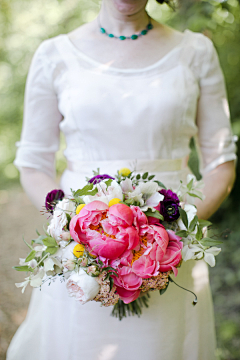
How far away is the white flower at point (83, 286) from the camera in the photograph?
0.90 m

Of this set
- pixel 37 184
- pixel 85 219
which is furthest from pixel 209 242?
pixel 37 184

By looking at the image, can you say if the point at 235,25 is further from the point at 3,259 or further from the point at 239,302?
the point at 3,259

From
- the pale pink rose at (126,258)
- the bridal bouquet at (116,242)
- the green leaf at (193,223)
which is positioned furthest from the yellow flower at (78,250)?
the green leaf at (193,223)

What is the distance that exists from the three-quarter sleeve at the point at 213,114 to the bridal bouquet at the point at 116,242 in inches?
23.0

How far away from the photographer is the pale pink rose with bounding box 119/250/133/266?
0.92m

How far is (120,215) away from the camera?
874 millimetres

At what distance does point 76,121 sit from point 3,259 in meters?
3.99

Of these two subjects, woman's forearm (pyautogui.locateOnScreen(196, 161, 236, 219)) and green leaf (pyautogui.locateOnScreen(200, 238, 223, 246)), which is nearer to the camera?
green leaf (pyautogui.locateOnScreen(200, 238, 223, 246))

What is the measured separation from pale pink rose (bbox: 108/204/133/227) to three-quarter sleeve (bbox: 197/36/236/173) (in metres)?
0.78

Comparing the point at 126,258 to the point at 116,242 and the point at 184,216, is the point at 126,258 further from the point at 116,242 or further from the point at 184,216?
the point at 184,216

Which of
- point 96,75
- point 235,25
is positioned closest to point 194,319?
point 96,75

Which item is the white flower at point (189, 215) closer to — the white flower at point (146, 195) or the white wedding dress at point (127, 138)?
the white flower at point (146, 195)

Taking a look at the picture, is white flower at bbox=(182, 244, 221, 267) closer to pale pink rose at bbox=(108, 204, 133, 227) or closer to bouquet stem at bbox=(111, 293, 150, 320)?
pale pink rose at bbox=(108, 204, 133, 227)

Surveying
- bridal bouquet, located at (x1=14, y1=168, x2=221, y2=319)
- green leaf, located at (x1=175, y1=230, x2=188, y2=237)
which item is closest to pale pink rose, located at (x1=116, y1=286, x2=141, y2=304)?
bridal bouquet, located at (x1=14, y1=168, x2=221, y2=319)
